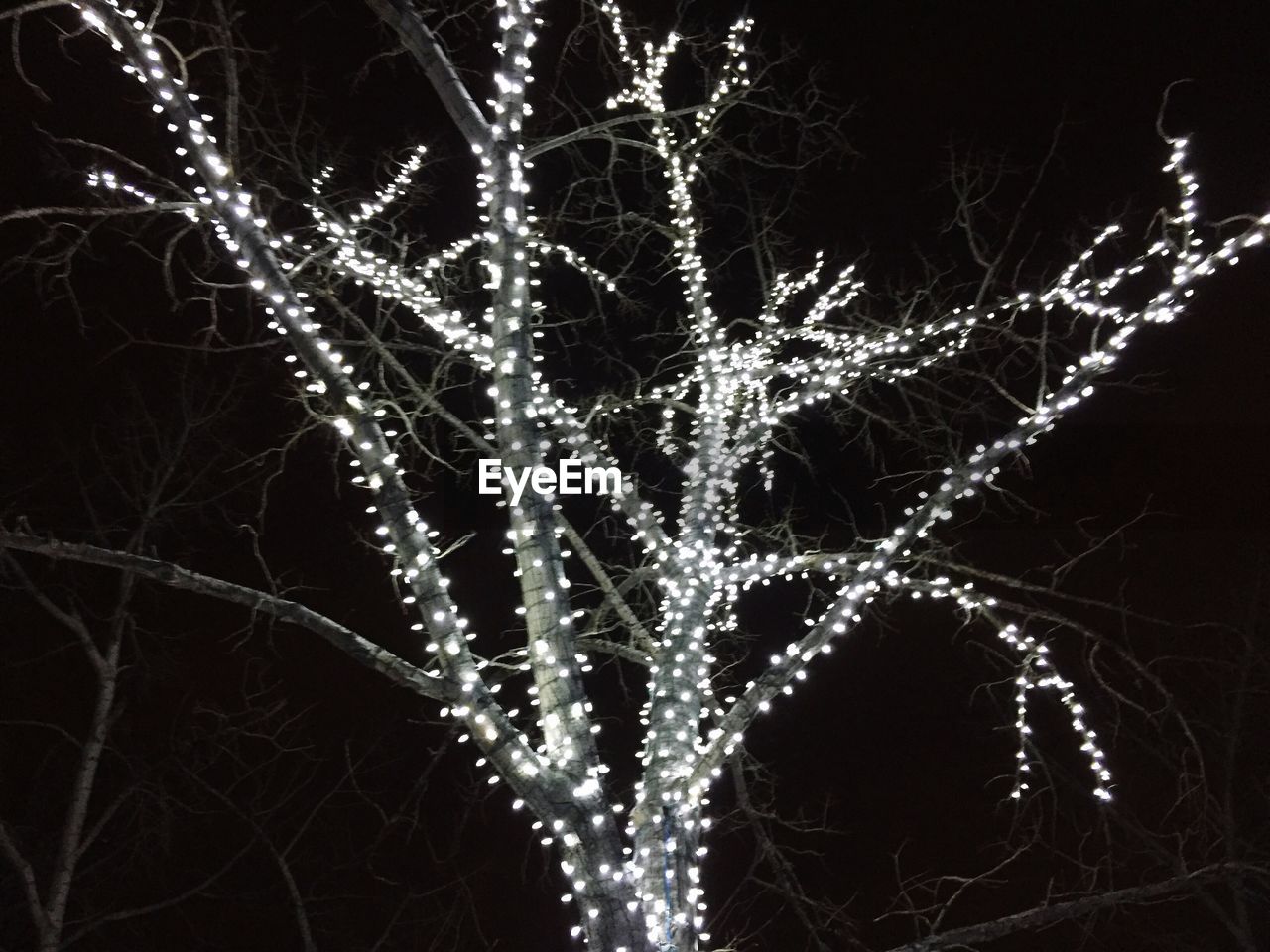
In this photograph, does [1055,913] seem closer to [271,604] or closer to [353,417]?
[271,604]

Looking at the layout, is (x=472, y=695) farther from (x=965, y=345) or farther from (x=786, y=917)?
(x=786, y=917)

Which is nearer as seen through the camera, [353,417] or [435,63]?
[353,417]

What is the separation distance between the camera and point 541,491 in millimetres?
4227

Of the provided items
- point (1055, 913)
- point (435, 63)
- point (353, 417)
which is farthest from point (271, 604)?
point (1055, 913)

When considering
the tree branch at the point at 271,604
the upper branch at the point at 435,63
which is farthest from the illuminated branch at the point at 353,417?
the upper branch at the point at 435,63

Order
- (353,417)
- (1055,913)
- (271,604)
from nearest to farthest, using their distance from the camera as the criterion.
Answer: (271,604) → (353,417) → (1055,913)

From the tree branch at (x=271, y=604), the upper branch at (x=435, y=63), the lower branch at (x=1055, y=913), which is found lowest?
the lower branch at (x=1055, y=913)

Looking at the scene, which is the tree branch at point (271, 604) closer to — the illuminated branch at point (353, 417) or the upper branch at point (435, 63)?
the illuminated branch at point (353, 417)

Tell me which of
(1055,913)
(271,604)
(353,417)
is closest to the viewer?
(271,604)

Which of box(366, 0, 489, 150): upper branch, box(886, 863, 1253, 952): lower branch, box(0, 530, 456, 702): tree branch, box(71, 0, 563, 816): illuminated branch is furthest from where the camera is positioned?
Result: box(366, 0, 489, 150): upper branch

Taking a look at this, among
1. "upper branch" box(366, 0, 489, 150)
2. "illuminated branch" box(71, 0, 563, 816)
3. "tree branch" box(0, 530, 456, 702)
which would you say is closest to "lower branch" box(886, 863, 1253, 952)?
"illuminated branch" box(71, 0, 563, 816)

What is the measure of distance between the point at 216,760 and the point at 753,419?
7.33 meters

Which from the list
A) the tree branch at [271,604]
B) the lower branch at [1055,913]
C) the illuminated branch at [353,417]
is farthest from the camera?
the lower branch at [1055,913]

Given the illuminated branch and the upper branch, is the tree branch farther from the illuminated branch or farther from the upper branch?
the upper branch
